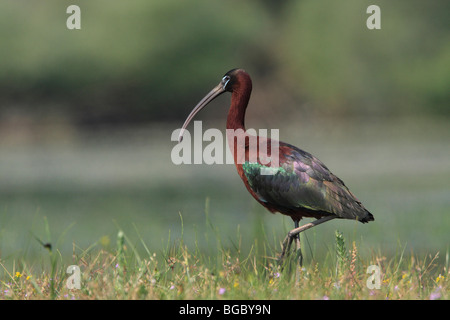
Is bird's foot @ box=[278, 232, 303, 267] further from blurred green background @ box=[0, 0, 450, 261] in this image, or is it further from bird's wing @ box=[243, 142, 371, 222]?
blurred green background @ box=[0, 0, 450, 261]

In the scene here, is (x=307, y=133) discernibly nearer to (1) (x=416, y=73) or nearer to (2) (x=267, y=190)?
(1) (x=416, y=73)

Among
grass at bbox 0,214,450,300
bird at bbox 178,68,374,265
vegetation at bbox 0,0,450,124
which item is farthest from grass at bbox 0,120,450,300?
vegetation at bbox 0,0,450,124

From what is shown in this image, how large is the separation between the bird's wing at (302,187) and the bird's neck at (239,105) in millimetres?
302

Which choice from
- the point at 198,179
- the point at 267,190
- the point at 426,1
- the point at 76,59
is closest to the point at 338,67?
the point at 426,1

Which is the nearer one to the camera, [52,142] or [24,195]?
[24,195]

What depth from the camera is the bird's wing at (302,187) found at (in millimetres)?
5176

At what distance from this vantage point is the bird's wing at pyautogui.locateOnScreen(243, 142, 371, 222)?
17.0 feet

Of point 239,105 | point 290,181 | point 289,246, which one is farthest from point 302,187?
point 239,105

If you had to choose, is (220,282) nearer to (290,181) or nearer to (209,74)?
(290,181)

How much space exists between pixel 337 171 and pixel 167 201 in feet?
13.1

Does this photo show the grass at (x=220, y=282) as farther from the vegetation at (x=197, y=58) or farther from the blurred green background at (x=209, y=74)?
the vegetation at (x=197, y=58)

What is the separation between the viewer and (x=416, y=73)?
86.6ft

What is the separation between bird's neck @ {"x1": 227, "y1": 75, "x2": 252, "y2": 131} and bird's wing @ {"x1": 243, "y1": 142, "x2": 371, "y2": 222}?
0.30m
